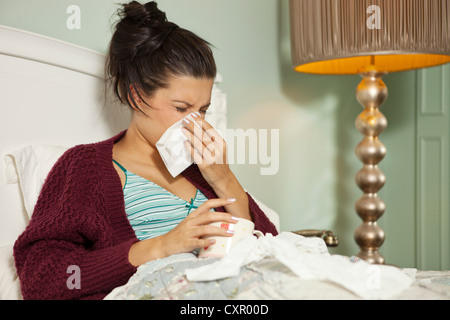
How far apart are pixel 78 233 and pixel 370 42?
1.03 m

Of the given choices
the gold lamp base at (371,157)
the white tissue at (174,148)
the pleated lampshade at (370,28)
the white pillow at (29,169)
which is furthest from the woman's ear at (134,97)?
the gold lamp base at (371,157)

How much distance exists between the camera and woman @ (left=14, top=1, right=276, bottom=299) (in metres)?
0.89

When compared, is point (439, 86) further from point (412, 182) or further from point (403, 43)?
point (403, 43)

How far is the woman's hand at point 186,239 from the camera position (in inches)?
34.2

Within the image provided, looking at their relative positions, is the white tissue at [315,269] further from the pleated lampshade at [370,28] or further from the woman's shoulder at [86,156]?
the pleated lampshade at [370,28]

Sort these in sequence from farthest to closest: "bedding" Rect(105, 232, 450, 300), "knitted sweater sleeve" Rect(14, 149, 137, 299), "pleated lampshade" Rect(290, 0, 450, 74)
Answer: "pleated lampshade" Rect(290, 0, 450, 74), "knitted sweater sleeve" Rect(14, 149, 137, 299), "bedding" Rect(105, 232, 450, 300)

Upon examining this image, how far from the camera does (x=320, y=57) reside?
5.09ft

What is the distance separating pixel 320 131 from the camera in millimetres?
2074

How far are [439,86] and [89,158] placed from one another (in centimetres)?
163

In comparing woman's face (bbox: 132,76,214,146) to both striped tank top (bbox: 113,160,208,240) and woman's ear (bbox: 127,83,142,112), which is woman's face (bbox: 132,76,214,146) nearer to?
woman's ear (bbox: 127,83,142,112)

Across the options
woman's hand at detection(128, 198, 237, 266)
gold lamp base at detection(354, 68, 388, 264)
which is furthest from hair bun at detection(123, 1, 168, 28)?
gold lamp base at detection(354, 68, 388, 264)

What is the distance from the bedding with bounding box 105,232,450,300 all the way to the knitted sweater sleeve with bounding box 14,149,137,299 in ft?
0.38

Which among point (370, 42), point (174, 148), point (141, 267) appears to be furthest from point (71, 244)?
point (370, 42)
